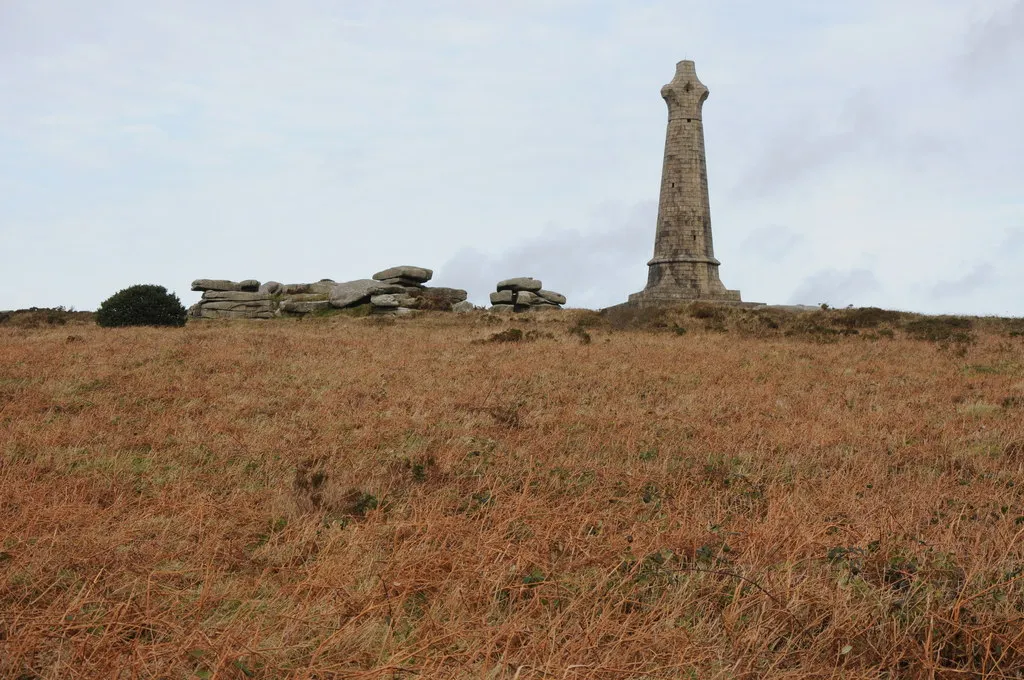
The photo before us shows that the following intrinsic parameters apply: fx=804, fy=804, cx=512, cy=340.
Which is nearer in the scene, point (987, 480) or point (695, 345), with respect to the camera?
point (987, 480)

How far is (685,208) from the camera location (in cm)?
3662

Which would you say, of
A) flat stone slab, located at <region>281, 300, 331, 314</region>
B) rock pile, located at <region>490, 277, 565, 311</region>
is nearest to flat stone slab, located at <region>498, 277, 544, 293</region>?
rock pile, located at <region>490, 277, 565, 311</region>

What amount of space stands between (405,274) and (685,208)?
44.0ft

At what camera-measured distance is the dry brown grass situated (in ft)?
13.9

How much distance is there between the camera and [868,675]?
404 cm

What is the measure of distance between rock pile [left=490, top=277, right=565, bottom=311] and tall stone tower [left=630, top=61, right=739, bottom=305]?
18.8 feet

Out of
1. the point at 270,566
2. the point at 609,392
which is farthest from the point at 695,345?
the point at 270,566

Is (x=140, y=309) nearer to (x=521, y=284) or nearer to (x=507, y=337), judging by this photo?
(x=507, y=337)

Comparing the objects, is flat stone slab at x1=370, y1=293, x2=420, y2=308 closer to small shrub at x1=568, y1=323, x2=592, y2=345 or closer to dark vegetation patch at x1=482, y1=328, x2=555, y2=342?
small shrub at x1=568, y1=323, x2=592, y2=345

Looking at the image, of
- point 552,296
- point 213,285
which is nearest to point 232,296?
point 213,285

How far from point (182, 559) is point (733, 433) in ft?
21.9

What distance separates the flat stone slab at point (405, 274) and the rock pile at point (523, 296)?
3.82 meters

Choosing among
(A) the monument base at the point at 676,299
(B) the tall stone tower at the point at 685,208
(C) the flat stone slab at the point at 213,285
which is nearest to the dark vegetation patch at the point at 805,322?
(A) the monument base at the point at 676,299

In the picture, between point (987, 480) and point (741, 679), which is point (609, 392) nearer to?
point (987, 480)
